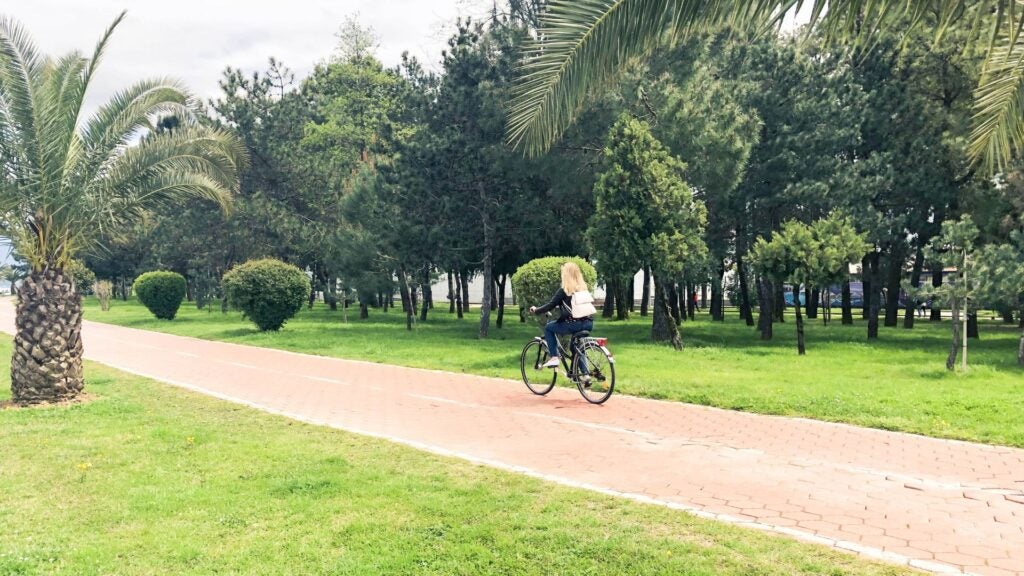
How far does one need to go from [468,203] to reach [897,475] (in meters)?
18.1

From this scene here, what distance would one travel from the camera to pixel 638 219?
1706 centimetres

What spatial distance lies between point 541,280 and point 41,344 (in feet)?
29.8

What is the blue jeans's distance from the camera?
959cm

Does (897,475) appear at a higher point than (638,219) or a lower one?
lower

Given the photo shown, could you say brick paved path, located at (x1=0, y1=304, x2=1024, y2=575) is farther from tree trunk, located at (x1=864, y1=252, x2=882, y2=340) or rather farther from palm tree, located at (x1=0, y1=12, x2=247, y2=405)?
tree trunk, located at (x1=864, y1=252, x2=882, y2=340)

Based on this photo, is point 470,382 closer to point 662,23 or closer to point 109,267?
point 662,23

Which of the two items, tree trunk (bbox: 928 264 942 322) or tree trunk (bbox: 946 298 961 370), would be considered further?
tree trunk (bbox: 928 264 942 322)

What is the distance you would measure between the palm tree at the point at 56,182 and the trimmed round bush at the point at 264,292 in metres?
12.2

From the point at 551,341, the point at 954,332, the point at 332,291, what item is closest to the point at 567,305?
the point at 551,341

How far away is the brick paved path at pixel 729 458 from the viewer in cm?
454

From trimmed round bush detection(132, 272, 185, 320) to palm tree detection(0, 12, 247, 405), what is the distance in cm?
2093

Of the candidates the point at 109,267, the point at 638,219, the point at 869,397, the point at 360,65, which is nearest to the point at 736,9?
the point at 869,397

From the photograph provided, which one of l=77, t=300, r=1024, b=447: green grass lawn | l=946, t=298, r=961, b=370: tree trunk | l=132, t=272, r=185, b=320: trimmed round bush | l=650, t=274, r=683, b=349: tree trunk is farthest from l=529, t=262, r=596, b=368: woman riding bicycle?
l=132, t=272, r=185, b=320: trimmed round bush

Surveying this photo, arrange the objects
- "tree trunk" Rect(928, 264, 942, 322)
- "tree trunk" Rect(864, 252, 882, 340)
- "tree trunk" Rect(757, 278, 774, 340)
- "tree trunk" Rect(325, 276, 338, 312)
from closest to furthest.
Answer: "tree trunk" Rect(928, 264, 942, 322) < "tree trunk" Rect(864, 252, 882, 340) < "tree trunk" Rect(757, 278, 774, 340) < "tree trunk" Rect(325, 276, 338, 312)
